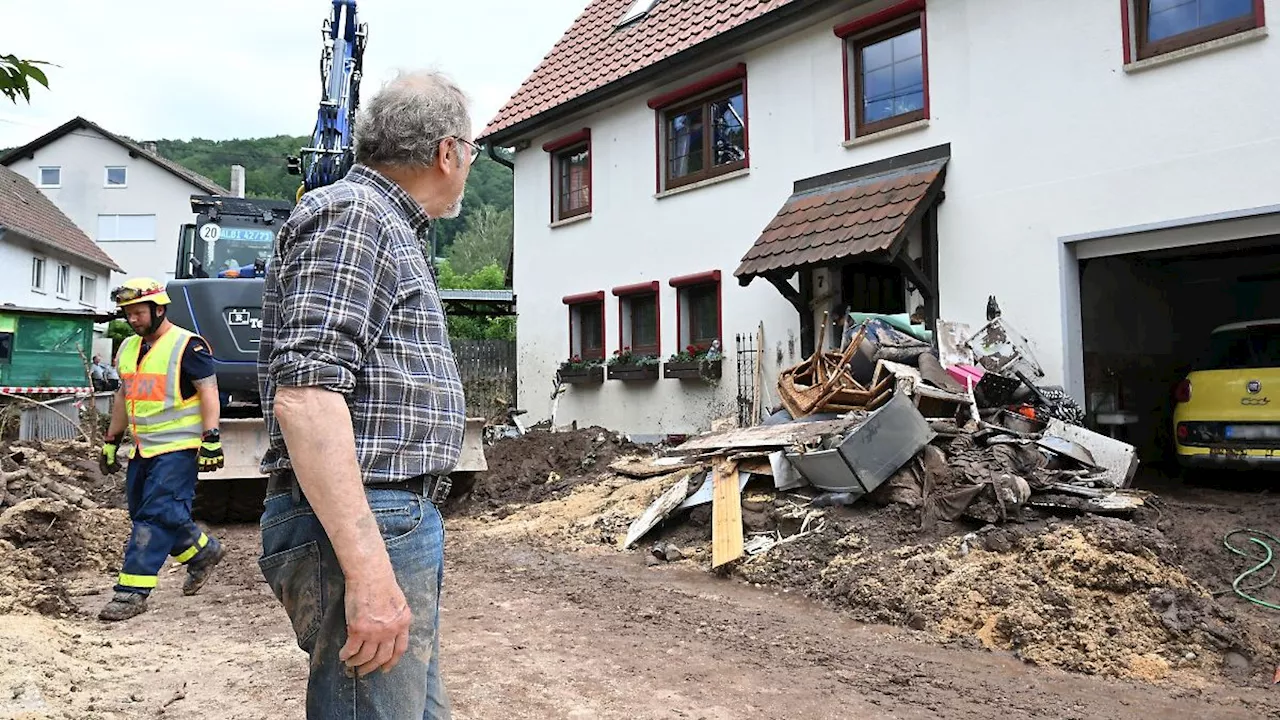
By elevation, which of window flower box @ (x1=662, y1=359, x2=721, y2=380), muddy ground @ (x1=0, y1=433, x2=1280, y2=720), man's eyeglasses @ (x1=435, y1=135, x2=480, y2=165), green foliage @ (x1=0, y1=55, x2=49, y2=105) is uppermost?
green foliage @ (x1=0, y1=55, x2=49, y2=105)

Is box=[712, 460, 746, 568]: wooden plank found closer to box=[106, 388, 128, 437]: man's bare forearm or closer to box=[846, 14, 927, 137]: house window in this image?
box=[106, 388, 128, 437]: man's bare forearm

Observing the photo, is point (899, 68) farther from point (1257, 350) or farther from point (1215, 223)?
point (1257, 350)

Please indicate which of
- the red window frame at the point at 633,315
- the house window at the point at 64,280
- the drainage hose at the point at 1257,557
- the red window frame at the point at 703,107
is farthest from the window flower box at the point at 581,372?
the house window at the point at 64,280

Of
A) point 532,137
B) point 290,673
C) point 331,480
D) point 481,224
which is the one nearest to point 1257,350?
point 290,673

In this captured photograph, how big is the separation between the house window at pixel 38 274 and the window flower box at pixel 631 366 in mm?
26015

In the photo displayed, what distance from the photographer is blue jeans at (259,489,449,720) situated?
6.00 feet

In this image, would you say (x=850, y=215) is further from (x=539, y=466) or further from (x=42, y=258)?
(x=42, y=258)

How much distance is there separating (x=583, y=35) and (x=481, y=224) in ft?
134

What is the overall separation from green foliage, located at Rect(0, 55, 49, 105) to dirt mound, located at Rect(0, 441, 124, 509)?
703 centimetres

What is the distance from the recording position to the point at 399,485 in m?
1.91

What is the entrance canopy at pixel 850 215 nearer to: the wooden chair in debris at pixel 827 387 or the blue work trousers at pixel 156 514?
the wooden chair in debris at pixel 827 387

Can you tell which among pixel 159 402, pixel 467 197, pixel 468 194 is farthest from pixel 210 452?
pixel 467 197

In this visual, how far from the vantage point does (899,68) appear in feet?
36.6

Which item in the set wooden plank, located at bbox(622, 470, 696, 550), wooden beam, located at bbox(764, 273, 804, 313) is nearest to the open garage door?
wooden beam, located at bbox(764, 273, 804, 313)
